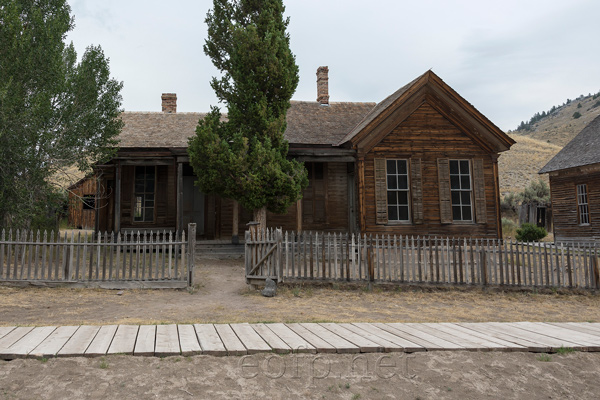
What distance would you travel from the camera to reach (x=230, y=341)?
406cm

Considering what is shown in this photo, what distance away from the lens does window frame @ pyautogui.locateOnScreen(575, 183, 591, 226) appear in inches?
808

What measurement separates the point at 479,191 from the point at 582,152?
35.9ft

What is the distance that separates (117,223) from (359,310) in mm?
10589

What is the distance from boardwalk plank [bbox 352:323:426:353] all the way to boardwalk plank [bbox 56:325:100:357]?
9.78 feet

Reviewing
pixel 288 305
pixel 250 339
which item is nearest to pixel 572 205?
pixel 288 305

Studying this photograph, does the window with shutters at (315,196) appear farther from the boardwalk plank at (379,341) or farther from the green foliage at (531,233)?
the green foliage at (531,233)

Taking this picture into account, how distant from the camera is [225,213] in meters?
16.7

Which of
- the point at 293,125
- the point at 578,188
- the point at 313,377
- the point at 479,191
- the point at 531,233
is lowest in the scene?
the point at 313,377

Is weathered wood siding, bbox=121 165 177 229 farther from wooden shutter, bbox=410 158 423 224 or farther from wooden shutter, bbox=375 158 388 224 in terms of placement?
wooden shutter, bbox=410 158 423 224

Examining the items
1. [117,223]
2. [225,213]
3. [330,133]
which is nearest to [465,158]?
[330,133]

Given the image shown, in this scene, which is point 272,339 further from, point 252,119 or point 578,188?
point 578,188

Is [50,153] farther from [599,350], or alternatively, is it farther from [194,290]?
[599,350]

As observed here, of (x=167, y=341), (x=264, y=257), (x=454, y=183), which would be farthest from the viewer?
(x=454, y=183)

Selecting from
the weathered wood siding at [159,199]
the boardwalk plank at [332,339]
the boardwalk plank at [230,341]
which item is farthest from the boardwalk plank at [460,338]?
the weathered wood siding at [159,199]
